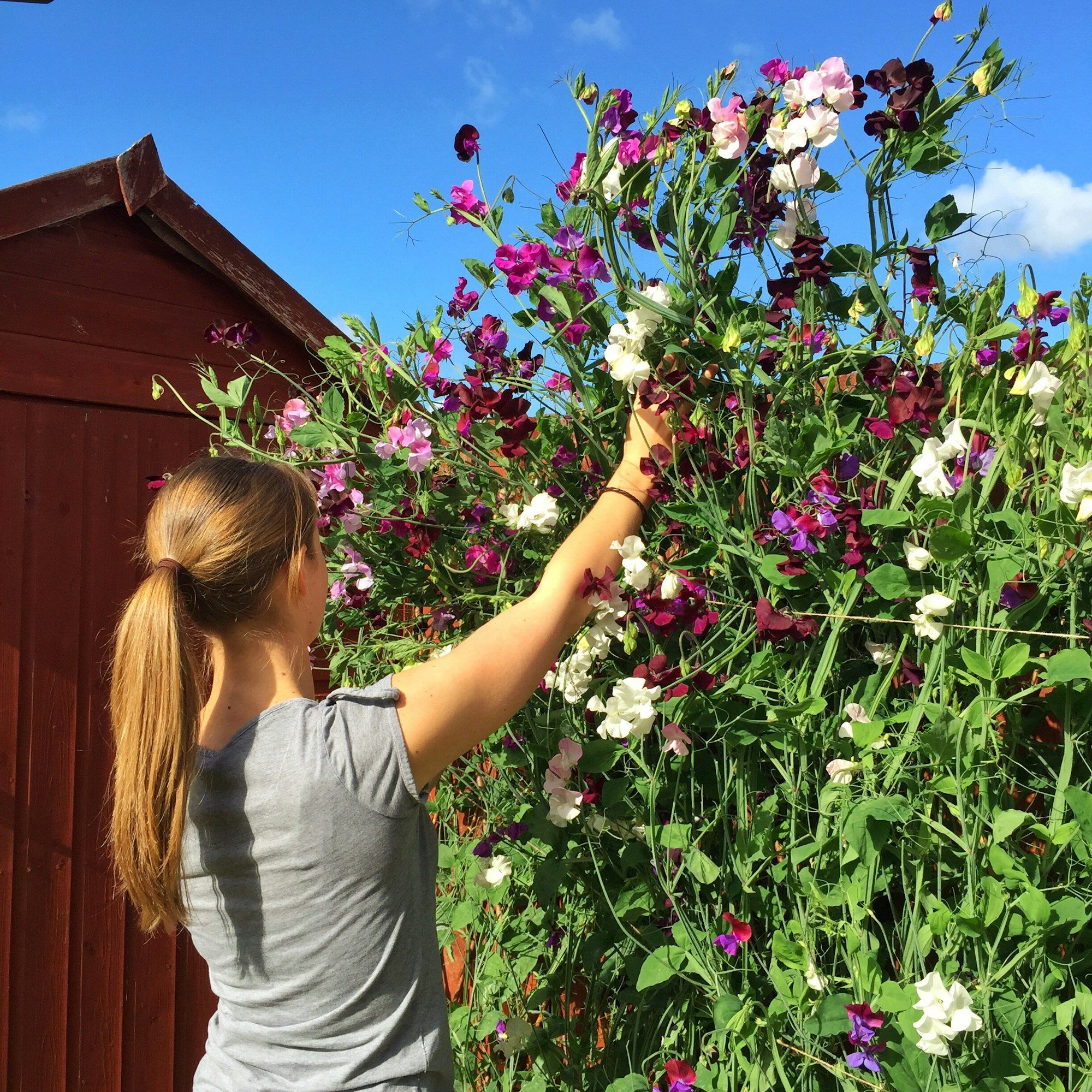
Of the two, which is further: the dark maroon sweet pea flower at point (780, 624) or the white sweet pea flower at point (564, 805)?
the white sweet pea flower at point (564, 805)

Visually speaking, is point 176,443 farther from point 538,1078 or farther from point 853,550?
point 853,550

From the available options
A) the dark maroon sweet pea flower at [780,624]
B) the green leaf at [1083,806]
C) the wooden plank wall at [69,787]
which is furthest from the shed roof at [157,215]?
→ the green leaf at [1083,806]

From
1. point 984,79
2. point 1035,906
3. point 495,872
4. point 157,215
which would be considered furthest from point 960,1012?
point 157,215

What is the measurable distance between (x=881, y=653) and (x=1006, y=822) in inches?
9.1

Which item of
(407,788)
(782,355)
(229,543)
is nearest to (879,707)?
(782,355)

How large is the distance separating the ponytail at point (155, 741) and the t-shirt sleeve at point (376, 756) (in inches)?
6.8

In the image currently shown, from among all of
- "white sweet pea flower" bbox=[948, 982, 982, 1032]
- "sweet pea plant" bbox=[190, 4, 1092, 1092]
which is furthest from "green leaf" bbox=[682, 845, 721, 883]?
"white sweet pea flower" bbox=[948, 982, 982, 1032]

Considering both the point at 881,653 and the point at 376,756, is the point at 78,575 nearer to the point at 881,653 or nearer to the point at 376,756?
the point at 376,756

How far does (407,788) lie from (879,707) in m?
0.56

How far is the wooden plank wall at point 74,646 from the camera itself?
300 centimetres

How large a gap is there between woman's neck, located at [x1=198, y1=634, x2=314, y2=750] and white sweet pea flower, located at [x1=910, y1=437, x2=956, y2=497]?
2.57ft

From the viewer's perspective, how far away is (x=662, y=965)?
119 centimetres

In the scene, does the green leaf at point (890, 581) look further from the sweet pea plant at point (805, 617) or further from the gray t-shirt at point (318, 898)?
the gray t-shirt at point (318, 898)

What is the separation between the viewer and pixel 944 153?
3.81ft
